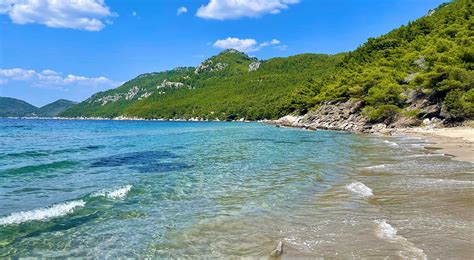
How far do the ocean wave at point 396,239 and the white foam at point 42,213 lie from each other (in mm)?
10658

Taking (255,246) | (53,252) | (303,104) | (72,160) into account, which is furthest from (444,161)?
(303,104)

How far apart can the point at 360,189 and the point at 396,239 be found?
690 centimetres

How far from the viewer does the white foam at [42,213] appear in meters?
11.9

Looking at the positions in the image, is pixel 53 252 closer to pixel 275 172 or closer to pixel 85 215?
pixel 85 215

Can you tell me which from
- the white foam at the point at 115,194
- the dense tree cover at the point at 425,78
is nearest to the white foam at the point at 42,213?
the white foam at the point at 115,194

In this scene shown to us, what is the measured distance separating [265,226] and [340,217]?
8.58 ft

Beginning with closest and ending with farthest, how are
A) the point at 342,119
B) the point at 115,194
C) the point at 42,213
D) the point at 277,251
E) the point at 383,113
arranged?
1. the point at 277,251
2. the point at 42,213
3. the point at 115,194
4. the point at 383,113
5. the point at 342,119

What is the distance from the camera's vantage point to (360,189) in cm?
1611

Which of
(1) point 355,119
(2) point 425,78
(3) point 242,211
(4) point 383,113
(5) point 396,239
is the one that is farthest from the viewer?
(1) point 355,119

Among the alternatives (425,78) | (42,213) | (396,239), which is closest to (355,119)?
(425,78)

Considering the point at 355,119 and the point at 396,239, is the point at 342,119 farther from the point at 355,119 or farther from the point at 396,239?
the point at 396,239

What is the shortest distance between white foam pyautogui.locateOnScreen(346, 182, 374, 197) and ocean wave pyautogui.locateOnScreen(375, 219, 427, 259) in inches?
158

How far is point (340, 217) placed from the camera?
11.8 m

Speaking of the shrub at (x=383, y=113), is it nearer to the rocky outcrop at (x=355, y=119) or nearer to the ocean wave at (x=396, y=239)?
the rocky outcrop at (x=355, y=119)
